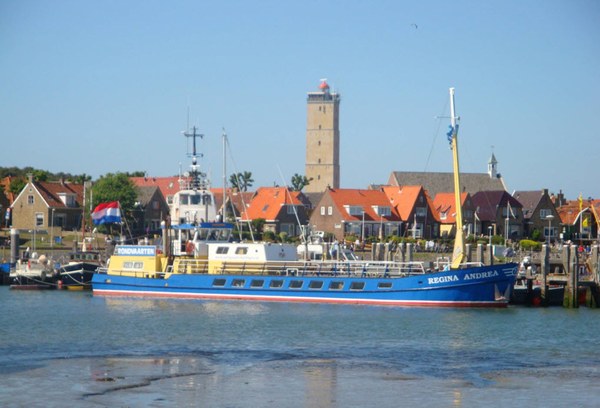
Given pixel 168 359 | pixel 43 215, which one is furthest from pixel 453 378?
pixel 43 215

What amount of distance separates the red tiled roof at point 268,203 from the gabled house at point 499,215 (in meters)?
19.9

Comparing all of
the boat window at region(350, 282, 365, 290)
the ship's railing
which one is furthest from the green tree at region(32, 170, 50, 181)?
the boat window at region(350, 282, 365, 290)

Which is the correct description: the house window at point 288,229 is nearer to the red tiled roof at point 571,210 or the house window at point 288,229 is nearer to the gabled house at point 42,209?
the gabled house at point 42,209

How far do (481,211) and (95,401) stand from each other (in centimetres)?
9054

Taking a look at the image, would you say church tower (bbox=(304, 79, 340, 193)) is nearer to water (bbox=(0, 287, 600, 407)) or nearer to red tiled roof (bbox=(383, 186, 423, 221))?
red tiled roof (bbox=(383, 186, 423, 221))

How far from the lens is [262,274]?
62000mm

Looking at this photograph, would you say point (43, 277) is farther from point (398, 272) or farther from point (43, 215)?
point (43, 215)

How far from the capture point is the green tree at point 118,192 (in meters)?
111

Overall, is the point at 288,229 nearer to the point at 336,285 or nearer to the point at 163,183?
the point at 163,183

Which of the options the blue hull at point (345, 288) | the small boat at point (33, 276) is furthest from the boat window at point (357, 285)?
the small boat at point (33, 276)

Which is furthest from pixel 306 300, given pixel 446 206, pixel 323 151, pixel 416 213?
pixel 323 151

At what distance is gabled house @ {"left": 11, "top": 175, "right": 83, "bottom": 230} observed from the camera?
363 feet

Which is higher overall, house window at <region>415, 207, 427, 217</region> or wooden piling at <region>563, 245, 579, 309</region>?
house window at <region>415, 207, 427, 217</region>

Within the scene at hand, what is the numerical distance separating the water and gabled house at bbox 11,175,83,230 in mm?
52777
